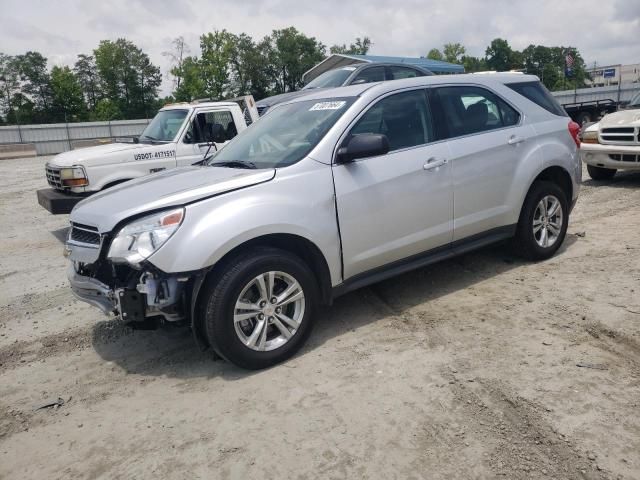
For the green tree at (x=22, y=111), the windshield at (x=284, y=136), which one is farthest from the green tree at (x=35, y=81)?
the windshield at (x=284, y=136)

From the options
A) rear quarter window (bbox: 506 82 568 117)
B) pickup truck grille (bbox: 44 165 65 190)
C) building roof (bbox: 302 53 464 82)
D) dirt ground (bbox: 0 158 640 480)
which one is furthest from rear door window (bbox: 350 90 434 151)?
building roof (bbox: 302 53 464 82)

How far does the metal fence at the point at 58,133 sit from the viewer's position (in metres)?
32.9

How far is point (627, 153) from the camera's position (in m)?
8.56

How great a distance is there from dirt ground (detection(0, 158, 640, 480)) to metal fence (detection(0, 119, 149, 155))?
3142cm

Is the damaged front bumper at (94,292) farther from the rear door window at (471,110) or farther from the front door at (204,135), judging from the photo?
the front door at (204,135)

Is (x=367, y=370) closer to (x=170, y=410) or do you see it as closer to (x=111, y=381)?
(x=170, y=410)

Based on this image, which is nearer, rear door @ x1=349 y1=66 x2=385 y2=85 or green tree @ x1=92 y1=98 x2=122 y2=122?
rear door @ x1=349 y1=66 x2=385 y2=85

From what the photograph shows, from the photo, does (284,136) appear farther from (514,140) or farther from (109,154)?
(109,154)

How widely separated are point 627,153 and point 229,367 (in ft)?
25.6

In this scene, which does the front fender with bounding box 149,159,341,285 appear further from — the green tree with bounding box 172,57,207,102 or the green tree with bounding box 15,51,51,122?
the green tree with bounding box 15,51,51,122

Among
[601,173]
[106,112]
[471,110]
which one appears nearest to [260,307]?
[471,110]

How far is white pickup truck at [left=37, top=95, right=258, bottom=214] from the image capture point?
725 centimetres

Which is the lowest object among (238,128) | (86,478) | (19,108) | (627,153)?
(86,478)

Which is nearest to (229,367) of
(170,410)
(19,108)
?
(170,410)
